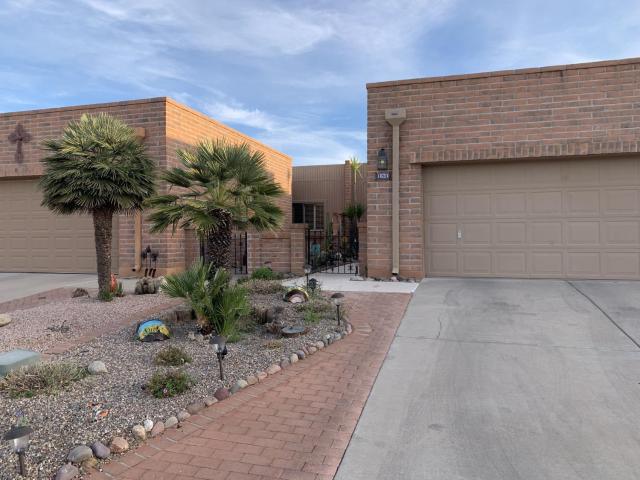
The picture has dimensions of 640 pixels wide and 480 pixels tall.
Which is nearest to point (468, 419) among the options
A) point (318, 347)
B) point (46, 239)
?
point (318, 347)

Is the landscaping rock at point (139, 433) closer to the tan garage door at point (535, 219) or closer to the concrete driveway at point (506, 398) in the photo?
the concrete driveway at point (506, 398)

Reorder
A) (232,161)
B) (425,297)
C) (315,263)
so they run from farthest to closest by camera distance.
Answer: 1. (315,263)
2. (425,297)
3. (232,161)

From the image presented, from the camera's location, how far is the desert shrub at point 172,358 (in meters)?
4.62

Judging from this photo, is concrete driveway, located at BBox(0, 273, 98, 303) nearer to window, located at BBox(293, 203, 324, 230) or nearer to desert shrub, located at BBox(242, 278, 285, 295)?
desert shrub, located at BBox(242, 278, 285, 295)

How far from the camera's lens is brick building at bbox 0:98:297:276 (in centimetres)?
1145

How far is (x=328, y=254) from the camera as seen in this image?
14.1 metres

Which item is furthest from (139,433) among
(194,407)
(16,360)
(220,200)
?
(220,200)

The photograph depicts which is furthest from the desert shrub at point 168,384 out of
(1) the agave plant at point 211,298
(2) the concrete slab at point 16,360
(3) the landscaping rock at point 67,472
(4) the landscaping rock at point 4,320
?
(4) the landscaping rock at point 4,320

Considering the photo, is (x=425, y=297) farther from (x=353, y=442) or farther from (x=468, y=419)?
(x=353, y=442)

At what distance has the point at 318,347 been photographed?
5.27 metres

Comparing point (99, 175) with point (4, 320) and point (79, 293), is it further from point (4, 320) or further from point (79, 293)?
point (4, 320)

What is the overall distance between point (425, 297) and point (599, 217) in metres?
4.22

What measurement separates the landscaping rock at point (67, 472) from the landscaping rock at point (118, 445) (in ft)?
0.88

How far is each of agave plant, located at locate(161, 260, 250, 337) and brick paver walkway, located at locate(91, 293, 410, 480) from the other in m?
1.12
